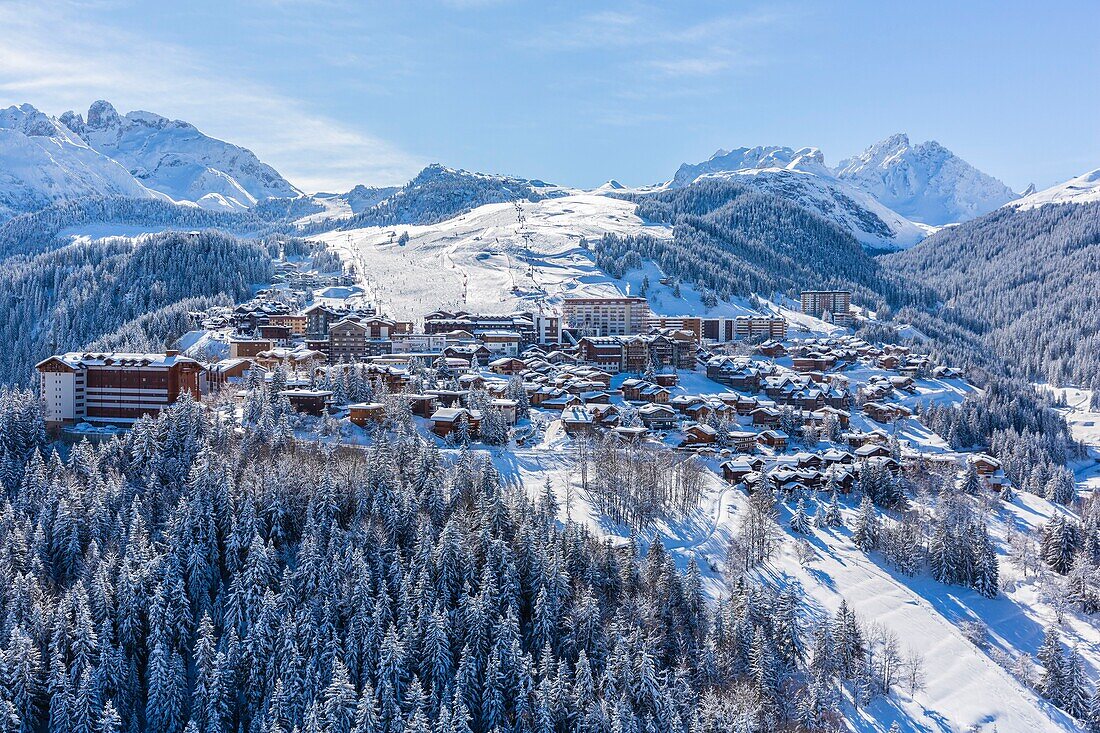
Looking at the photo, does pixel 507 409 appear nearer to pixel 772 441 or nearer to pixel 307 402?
pixel 307 402

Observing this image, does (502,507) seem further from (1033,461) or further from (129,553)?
(1033,461)

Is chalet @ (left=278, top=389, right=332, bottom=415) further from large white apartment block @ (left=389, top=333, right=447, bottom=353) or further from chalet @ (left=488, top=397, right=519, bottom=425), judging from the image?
large white apartment block @ (left=389, top=333, right=447, bottom=353)

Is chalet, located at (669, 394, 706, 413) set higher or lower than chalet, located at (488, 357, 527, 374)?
lower

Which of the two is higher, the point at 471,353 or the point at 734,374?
the point at 471,353

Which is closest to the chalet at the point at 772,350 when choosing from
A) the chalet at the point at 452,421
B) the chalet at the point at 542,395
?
the chalet at the point at 542,395

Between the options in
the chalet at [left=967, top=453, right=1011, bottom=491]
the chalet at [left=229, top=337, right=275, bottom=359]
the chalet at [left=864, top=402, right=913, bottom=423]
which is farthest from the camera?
the chalet at [left=229, top=337, right=275, bottom=359]

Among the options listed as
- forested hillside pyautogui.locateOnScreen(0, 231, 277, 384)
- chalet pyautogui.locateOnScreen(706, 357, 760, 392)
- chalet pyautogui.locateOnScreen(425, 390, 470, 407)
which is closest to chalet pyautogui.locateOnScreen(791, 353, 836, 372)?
chalet pyautogui.locateOnScreen(706, 357, 760, 392)

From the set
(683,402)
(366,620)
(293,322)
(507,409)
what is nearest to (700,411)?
(683,402)
